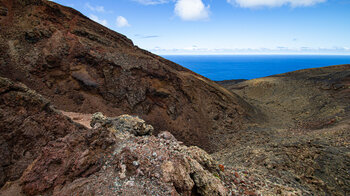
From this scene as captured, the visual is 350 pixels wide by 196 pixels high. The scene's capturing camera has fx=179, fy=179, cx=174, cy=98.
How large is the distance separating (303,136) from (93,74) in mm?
12610

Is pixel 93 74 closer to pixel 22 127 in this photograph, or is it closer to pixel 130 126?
pixel 130 126

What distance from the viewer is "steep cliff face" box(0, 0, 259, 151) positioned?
979 cm

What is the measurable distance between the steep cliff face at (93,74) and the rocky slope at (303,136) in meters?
2.81

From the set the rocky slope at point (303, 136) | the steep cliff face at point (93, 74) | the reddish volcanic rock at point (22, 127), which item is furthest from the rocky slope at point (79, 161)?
the steep cliff face at point (93, 74)

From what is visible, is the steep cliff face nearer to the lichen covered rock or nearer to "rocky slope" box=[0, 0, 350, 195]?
"rocky slope" box=[0, 0, 350, 195]

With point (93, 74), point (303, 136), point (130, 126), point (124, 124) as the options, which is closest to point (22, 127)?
point (124, 124)

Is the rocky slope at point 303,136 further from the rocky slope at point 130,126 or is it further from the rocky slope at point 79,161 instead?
the rocky slope at point 79,161

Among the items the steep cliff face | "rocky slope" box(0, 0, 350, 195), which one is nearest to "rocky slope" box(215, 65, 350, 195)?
"rocky slope" box(0, 0, 350, 195)

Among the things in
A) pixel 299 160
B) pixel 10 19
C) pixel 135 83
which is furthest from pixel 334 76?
pixel 10 19

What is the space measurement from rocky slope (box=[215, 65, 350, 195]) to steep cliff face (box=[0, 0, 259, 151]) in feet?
9.23

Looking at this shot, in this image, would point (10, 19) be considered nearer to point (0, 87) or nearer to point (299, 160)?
point (0, 87)

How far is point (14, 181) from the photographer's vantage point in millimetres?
3318

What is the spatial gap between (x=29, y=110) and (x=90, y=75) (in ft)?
23.8

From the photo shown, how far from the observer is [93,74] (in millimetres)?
11008
